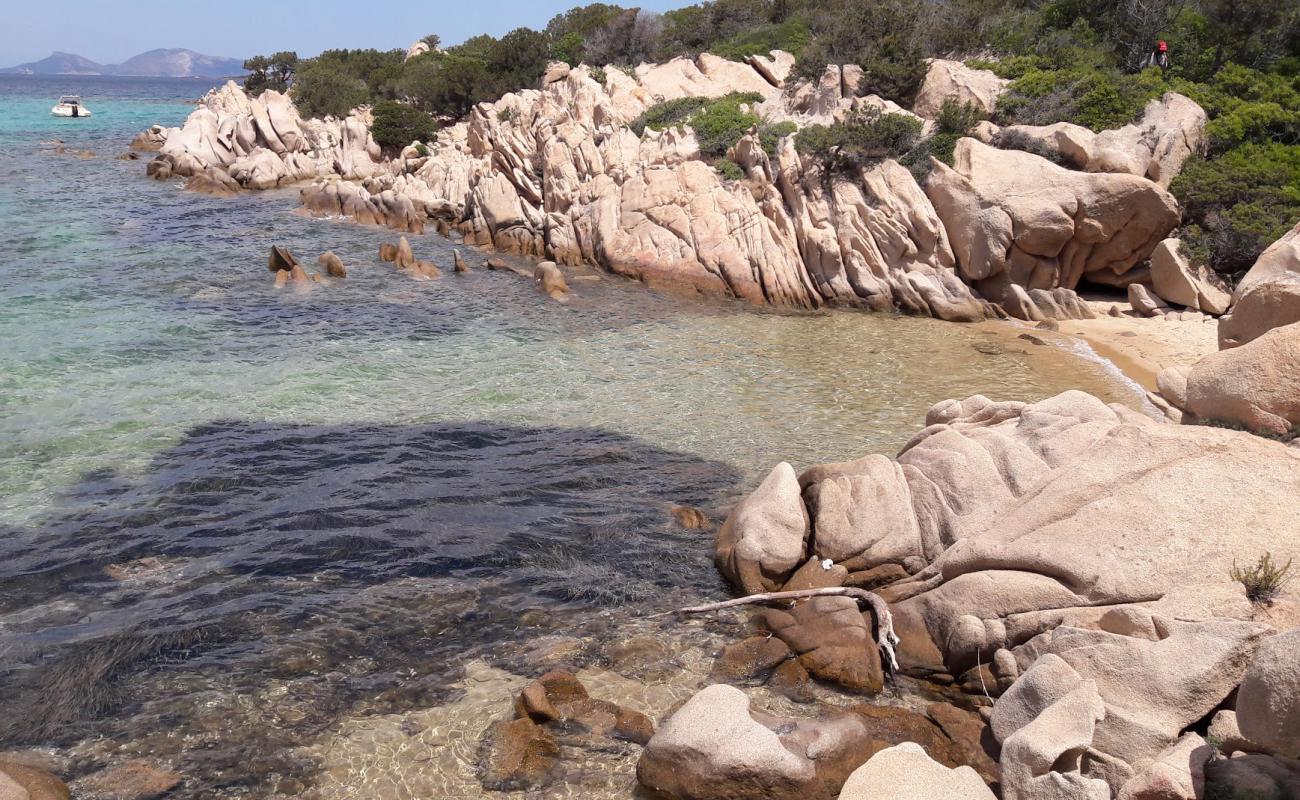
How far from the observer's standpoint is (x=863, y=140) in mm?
27844

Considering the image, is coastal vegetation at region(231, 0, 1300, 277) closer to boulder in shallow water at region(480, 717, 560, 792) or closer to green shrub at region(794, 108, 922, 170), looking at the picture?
green shrub at region(794, 108, 922, 170)

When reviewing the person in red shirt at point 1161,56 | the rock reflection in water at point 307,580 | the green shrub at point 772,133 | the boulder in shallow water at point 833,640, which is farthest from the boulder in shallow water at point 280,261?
the person in red shirt at point 1161,56

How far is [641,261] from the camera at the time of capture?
2862 cm

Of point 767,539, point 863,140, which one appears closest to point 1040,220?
point 863,140

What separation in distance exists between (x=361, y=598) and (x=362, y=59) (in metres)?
67.1

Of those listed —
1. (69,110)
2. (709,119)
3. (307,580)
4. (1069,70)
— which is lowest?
(307,580)

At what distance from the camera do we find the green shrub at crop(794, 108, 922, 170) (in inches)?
1093

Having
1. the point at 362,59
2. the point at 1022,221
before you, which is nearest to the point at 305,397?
the point at 1022,221

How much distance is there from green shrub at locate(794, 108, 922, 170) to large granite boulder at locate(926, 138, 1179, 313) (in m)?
2.20

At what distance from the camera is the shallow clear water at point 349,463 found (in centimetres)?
966

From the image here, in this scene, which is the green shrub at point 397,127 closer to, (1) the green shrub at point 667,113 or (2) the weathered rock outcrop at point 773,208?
(2) the weathered rock outcrop at point 773,208

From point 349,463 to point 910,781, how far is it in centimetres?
1067

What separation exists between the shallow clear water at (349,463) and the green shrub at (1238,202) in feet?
21.9

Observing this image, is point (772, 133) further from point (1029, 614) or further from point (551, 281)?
point (1029, 614)
